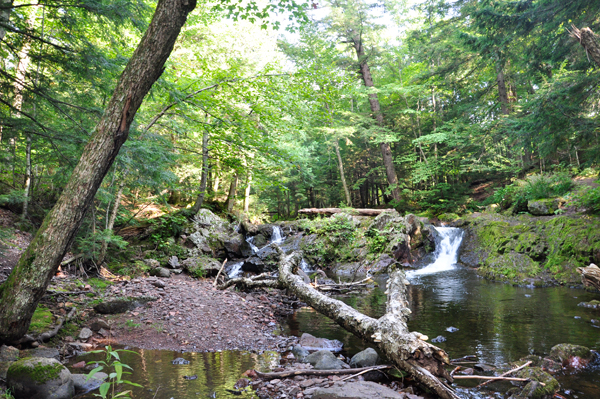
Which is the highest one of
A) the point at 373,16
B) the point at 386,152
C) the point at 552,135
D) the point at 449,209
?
the point at 373,16

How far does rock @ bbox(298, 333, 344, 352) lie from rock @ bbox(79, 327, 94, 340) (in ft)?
10.1

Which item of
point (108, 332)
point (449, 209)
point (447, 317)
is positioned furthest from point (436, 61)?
point (108, 332)

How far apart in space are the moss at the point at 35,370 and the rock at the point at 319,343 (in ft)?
10.1

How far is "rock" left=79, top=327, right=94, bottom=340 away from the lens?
4.37 metres

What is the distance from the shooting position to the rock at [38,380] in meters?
2.74

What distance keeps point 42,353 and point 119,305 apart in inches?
72.7

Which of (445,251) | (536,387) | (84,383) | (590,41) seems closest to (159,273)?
(84,383)

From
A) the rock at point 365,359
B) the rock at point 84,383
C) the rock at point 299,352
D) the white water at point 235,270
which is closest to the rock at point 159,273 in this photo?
the white water at point 235,270

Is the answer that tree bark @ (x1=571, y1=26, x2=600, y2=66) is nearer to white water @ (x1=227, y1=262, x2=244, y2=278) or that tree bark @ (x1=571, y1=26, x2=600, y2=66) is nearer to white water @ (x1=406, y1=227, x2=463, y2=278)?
white water @ (x1=406, y1=227, x2=463, y2=278)

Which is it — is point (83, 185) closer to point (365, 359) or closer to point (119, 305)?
point (119, 305)

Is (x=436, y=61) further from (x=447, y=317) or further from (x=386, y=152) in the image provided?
(x=447, y=317)

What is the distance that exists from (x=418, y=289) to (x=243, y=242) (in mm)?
7748

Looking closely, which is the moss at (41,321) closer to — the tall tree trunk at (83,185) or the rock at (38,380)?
the tall tree trunk at (83,185)

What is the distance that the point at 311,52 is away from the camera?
789 inches
